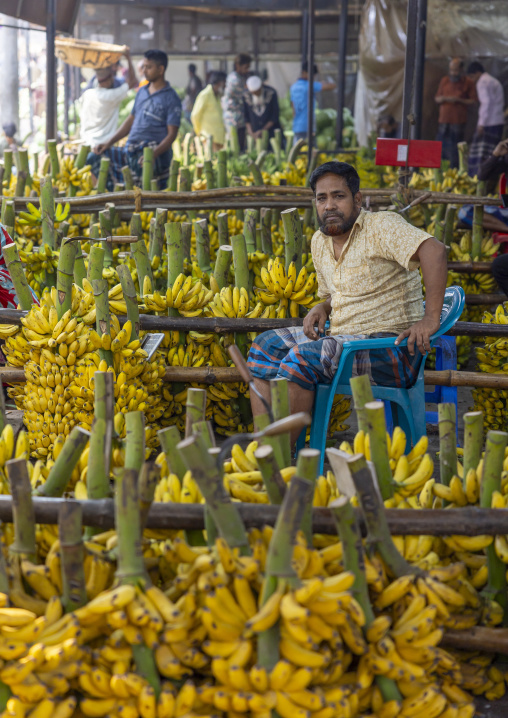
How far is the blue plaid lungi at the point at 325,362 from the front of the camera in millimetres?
2783

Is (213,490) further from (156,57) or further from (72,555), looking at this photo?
(156,57)

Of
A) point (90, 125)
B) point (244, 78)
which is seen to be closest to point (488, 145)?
point (244, 78)

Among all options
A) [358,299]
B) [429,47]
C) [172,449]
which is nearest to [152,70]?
[358,299]

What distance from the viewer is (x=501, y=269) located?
13.7 ft

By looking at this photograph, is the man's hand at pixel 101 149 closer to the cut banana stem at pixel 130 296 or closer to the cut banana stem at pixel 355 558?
the cut banana stem at pixel 130 296

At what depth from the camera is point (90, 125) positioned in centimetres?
818

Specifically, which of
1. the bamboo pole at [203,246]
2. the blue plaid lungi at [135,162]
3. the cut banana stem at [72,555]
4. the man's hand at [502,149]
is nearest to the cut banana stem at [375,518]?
the cut banana stem at [72,555]

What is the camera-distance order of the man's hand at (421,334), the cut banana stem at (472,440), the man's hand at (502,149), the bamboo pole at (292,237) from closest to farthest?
the cut banana stem at (472,440) < the man's hand at (421,334) < the bamboo pole at (292,237) < the man's hand at (502,149)

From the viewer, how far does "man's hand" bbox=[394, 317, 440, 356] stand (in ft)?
8.98

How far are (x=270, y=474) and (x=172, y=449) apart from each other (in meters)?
0.27

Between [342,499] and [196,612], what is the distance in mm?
353

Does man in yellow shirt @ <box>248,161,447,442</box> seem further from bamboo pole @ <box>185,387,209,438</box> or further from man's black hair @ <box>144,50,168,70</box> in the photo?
man's black hair @ <box>144,50,168,70</box>

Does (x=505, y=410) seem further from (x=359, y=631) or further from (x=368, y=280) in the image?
(x=359, y=631)

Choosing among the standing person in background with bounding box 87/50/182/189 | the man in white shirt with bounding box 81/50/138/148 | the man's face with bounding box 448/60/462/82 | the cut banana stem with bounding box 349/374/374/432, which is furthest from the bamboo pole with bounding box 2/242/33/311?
the man's face with bounding box 448/60/462/82
